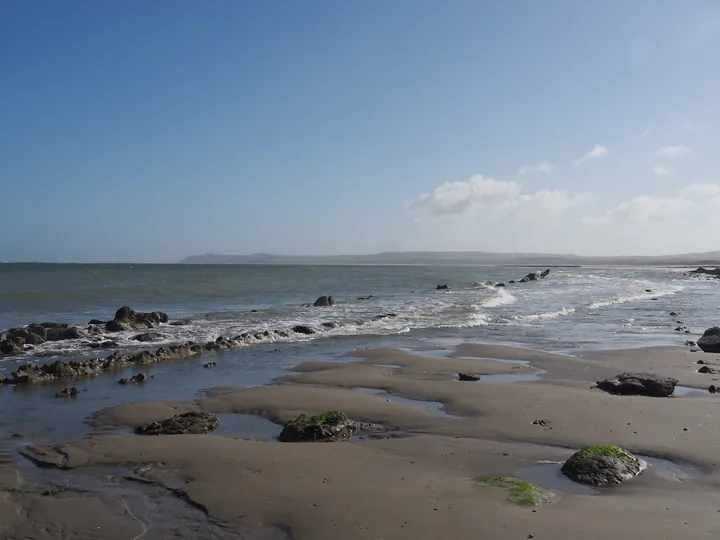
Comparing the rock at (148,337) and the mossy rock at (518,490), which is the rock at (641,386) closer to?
the mossy rock at (518,490)

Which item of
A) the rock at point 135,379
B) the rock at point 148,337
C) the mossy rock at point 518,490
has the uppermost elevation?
the mossy rock at point 518,490

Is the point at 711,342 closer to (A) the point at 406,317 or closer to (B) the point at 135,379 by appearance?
(A) the point at 406,317

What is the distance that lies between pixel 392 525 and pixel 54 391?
396 inches

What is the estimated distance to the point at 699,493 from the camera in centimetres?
654

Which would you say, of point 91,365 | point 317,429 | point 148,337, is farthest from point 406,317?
point 317,429

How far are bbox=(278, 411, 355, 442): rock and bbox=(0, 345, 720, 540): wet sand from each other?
28cm

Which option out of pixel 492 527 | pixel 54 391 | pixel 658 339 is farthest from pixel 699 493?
pixel 658 339

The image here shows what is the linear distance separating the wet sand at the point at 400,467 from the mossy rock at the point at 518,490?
0.15 meters

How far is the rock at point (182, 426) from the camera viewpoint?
9.22 meters

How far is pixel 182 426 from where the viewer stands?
9336 mm

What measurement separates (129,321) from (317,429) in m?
17.9

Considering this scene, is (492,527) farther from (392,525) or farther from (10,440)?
(10,440)

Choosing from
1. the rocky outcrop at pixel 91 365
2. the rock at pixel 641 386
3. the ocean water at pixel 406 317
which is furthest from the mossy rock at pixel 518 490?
→ the ocean water at pixel 406 317

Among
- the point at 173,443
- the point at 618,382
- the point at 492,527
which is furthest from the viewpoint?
the point at 618,382
